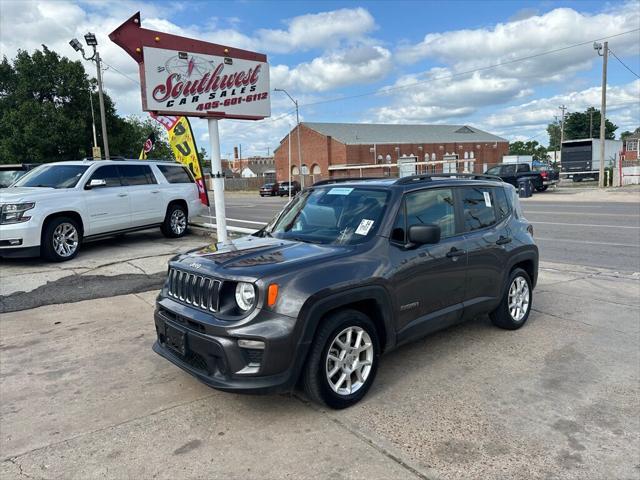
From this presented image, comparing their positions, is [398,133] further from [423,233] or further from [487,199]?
[423,233]

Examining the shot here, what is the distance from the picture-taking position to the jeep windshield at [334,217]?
400 centimetres

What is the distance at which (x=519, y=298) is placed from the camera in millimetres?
5359

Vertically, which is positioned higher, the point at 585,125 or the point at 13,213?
the point at 585,125

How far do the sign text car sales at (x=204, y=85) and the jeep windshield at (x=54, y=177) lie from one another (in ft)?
11.7

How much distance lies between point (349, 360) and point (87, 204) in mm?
7356

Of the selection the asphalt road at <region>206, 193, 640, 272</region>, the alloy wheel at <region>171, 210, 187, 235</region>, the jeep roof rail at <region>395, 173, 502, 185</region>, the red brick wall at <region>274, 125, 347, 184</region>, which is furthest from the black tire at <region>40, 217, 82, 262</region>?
the red brick wall at <region>274, 125, 347, 184</region>

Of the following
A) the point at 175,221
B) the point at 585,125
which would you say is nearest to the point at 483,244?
the point at 175,221

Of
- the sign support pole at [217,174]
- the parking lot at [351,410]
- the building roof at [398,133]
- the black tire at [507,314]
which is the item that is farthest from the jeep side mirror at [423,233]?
the building roof at [398,133]

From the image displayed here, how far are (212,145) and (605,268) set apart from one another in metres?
7.05

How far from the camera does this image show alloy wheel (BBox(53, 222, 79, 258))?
863cm

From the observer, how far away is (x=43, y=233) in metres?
8.39

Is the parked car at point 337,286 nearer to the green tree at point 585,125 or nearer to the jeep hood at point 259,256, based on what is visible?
the jeep hood at point 259,256

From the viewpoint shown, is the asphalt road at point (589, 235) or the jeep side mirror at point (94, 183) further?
the asphalt road at point (589, 235)

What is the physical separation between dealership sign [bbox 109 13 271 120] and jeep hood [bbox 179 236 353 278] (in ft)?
11.1
